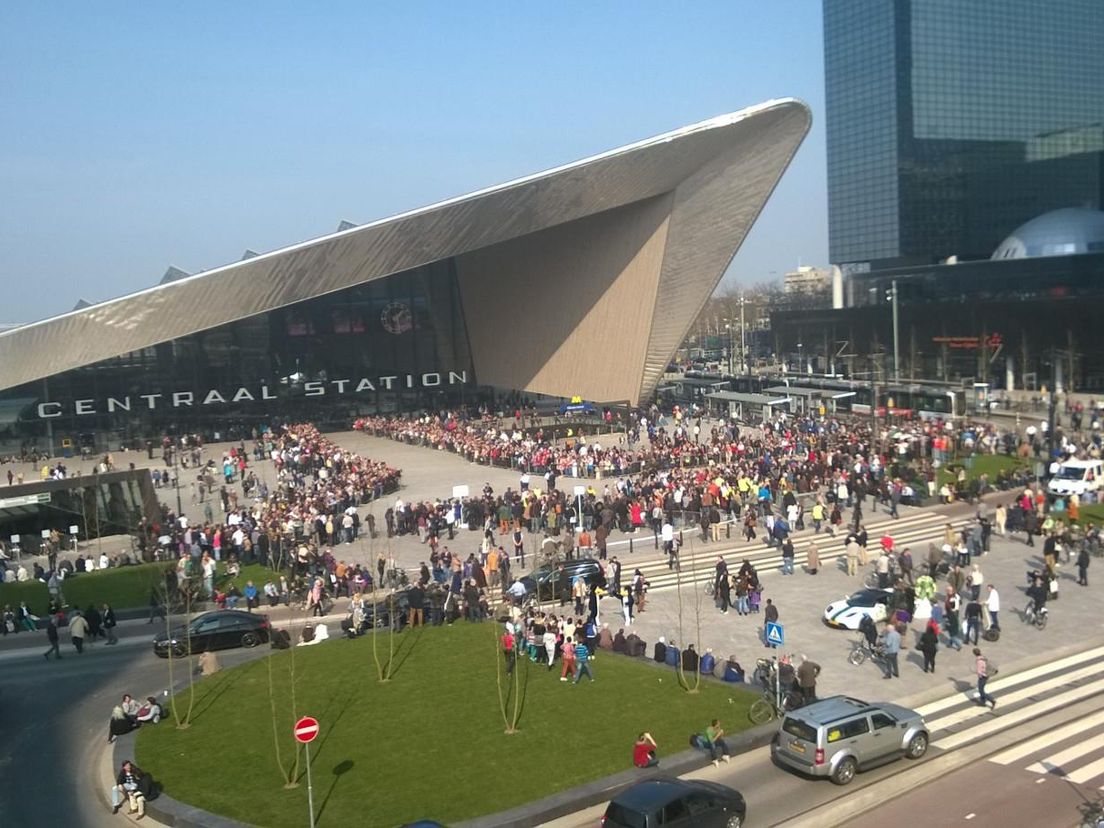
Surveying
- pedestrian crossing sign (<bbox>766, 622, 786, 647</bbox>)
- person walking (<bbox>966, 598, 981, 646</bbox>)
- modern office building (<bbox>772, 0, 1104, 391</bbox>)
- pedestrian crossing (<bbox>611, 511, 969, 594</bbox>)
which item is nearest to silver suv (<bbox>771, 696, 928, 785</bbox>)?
pedestrian crossing sign (<bbox>766, 622, 786, 647</bbox>)

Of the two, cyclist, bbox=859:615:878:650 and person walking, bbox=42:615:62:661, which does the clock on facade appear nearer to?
person walking, bbox=42:615:62:661

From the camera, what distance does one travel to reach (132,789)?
12008mm

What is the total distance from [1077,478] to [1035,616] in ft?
42.1

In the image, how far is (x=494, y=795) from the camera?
39.5 feet

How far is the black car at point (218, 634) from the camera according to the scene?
18625mm

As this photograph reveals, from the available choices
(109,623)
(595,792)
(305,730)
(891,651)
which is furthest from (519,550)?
(305,730)

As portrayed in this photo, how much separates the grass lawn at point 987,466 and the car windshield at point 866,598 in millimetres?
12617

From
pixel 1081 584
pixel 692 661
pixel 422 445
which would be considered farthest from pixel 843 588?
pixel 422 445

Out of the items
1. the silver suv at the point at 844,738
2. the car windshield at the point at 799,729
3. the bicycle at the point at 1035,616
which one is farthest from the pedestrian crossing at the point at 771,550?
the car windshield at the point at 799,729

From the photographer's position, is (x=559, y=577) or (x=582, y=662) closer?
(x=582, y=662)

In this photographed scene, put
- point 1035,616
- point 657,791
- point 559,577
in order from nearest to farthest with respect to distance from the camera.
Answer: point 657,791 → point 1035,616 → point 559,577

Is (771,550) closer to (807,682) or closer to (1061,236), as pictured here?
(807,682)

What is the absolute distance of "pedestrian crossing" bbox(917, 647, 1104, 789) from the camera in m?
12.5

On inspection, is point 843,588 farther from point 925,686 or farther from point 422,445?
point 422,445
